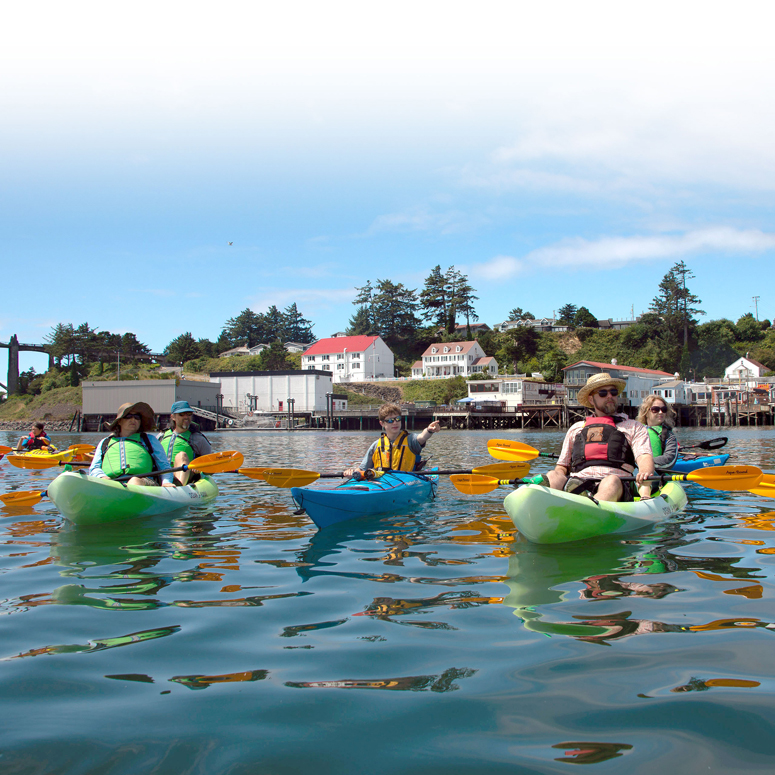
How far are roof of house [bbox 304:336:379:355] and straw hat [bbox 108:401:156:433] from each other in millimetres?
82078

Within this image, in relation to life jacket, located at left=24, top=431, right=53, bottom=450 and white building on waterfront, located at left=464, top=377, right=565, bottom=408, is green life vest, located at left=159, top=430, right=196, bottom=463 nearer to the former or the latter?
life jacket, located at left=24, top=431, right=53, bottom=450

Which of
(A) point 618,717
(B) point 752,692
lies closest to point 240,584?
(A) point 618,717

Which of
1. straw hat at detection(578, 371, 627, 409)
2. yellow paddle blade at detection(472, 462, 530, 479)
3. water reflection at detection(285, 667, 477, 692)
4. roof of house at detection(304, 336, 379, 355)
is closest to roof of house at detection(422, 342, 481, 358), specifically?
roof of house at detection(304, 336, 379, 355)

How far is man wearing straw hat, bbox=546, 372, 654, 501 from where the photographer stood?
679 cm

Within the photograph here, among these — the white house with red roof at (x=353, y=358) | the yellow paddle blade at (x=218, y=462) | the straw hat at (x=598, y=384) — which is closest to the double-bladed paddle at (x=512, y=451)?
the straw hat at (x=598, y=384)

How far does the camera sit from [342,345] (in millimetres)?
93688

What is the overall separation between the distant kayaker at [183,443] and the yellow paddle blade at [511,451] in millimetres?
4778

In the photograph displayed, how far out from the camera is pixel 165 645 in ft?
12.1

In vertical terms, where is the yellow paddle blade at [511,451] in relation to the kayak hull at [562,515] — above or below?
above

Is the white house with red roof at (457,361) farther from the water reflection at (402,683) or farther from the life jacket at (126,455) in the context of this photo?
the water reflection at (402,683)

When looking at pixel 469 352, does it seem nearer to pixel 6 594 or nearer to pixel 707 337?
pixel 707 337

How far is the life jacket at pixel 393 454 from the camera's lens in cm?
950

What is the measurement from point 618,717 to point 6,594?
15.7 ft

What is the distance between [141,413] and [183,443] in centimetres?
182
